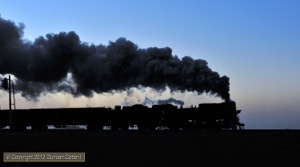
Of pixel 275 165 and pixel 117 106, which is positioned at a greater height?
pixel 117 106

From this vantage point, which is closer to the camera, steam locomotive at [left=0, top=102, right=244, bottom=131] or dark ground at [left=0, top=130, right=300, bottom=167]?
dark ground at [left=0, top=130, right=300, bottom=167]

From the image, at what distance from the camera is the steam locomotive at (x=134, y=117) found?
32.7 metres

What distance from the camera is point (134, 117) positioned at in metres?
37.2

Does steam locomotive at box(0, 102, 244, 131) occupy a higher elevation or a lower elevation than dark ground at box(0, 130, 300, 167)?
higher

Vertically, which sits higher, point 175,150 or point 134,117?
point 134,117

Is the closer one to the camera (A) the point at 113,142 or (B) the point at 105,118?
(A) the point at 113,142

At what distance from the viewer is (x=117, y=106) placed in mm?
38312

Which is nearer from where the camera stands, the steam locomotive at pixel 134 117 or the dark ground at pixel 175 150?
the dark ground at pixel 175 150

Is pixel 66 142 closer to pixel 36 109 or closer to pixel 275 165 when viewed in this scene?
pixel 275 165

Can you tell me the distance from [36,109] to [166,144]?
27448 mm

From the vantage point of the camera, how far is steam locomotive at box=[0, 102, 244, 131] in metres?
32.7

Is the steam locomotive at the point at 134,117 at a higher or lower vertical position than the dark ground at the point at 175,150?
higher

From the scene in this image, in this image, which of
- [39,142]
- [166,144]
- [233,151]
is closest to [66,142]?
[39,142]

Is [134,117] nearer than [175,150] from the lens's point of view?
No
